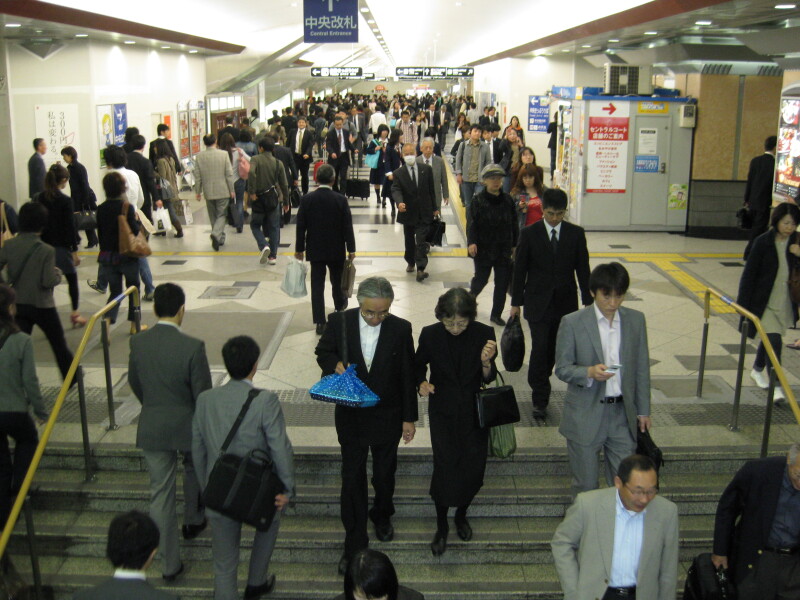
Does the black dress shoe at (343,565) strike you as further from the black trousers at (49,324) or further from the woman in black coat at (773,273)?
the woman in black coat at (773,273)

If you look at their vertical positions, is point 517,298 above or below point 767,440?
above

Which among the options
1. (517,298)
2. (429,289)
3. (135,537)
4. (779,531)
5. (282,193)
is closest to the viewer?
(135,537)

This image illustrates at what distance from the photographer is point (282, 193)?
11562 mm

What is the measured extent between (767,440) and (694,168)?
352 inches

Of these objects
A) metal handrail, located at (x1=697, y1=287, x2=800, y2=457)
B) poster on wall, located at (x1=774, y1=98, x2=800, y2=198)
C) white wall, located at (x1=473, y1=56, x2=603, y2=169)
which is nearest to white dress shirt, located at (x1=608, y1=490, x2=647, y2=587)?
metal handrail, located at (x1=697, y1=287, x2=800, y2=457)

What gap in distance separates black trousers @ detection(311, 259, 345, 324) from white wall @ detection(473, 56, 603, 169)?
54.9 feet

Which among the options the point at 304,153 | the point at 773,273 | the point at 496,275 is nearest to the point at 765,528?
the point at 773,273

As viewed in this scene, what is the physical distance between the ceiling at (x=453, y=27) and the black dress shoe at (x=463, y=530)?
21.2ft

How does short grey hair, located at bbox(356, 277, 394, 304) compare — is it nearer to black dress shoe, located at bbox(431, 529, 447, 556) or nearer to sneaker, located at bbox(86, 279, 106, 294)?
black dress shoe, located at bbox(431, 529, 447, 556)

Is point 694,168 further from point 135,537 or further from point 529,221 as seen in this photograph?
point 135,537

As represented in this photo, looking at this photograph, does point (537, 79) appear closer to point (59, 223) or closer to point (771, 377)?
point (59, 223)

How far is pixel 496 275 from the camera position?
27.0 feet

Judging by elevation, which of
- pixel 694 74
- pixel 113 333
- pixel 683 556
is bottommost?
pixel 683 556

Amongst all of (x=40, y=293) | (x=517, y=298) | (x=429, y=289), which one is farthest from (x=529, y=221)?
(x=40, y=293)
